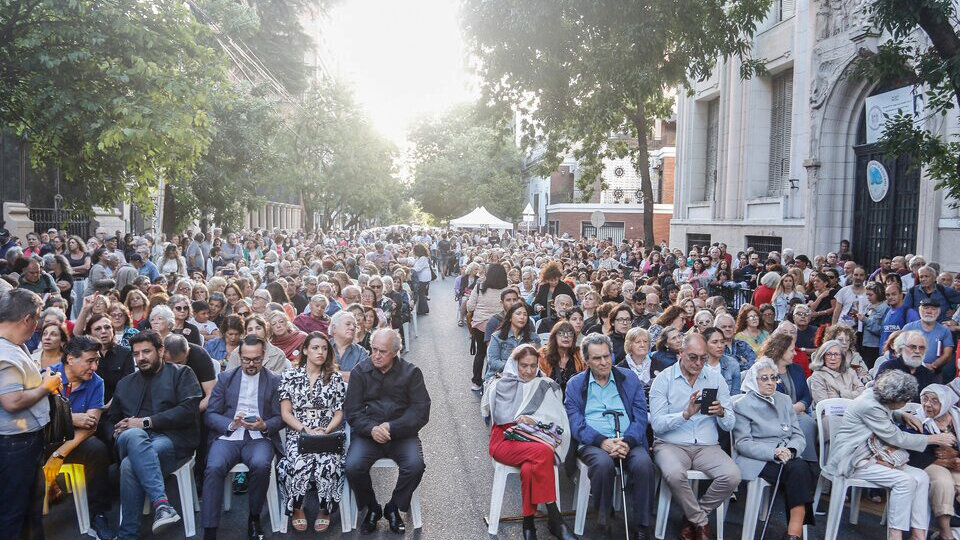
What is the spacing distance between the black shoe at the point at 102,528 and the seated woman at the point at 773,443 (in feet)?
16.4

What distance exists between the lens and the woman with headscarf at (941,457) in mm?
5996

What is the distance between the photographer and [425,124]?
6775 centimetres

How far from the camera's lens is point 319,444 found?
6320mm

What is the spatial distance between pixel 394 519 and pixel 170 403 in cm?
206

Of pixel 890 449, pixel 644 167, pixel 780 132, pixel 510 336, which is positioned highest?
pixel 780 132

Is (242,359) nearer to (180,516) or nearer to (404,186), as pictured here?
(180,516)

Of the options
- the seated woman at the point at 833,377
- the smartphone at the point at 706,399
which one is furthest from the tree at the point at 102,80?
the seated woman at the point at 833,377

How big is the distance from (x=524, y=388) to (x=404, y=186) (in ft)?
201

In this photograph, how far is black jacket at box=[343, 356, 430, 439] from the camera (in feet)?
21.2

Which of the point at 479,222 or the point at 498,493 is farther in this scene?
the point at 479,222

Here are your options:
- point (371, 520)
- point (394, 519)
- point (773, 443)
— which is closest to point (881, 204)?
point (773, 443)

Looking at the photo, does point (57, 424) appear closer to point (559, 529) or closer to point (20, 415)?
point (20, 415)

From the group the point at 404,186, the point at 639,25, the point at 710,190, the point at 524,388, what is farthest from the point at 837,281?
the point at 404,186

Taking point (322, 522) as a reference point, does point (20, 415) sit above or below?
above
